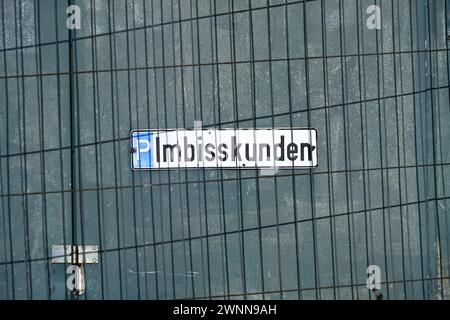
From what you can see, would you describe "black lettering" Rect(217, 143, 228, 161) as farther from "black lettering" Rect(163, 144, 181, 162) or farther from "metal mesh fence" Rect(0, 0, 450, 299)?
"black lettering" Rect(163, 144, 181, 162)

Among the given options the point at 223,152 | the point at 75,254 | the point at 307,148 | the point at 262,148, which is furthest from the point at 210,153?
the point at 75,254

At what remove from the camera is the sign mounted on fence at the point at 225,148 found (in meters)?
4.05

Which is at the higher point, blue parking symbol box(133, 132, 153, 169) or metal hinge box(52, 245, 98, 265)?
blue parking symbol box(133, 132, 153, 169)

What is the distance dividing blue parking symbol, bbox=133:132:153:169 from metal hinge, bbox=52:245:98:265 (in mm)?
624

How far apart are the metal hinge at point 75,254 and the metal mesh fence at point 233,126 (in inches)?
2.0

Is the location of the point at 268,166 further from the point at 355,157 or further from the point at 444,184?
the point at 444,184

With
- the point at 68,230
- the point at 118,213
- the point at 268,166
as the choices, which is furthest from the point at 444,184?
the point at 68,230

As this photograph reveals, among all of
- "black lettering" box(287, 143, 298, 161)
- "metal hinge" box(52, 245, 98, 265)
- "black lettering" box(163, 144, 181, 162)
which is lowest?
"metal hinge" box(52, 245, 98, 265)

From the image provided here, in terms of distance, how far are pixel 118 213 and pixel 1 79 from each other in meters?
1.15

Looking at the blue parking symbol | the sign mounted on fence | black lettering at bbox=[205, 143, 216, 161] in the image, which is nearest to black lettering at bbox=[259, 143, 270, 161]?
the sign mounted on fence

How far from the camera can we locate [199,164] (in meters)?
4.07

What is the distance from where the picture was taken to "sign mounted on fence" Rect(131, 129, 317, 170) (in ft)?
13.3

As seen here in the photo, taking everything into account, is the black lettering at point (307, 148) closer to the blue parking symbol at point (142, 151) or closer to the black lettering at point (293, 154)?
the black lettering at point (293, 154)

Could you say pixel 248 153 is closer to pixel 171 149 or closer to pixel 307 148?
pixel 307 148
